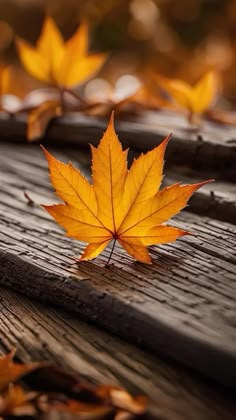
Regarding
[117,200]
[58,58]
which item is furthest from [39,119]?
[117,200]

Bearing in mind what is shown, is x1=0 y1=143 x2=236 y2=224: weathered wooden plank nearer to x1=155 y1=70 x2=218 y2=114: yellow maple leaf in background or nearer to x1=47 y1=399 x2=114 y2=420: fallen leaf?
x1=155 y1=70 x2=218 y2=114: yellow maple leaf in background

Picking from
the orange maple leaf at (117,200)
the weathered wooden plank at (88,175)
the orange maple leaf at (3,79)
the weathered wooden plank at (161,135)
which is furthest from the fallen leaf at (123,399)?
the orange maple leaf at (3,79)

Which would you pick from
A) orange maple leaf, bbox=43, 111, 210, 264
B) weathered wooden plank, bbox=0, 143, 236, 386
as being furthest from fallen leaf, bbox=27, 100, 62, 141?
orange maple leaf, bbox=43, 111, 210, 264

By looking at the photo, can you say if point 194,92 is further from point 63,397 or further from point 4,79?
point 63,397

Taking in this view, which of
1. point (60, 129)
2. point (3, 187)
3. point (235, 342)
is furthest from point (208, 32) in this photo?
point (235, 342)

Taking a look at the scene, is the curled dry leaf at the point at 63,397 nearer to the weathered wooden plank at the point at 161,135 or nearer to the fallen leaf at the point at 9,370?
the fallen leaf at the point at 9,370

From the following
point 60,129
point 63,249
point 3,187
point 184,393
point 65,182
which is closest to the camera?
point 184,393

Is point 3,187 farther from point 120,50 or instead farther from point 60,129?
point 120,50
